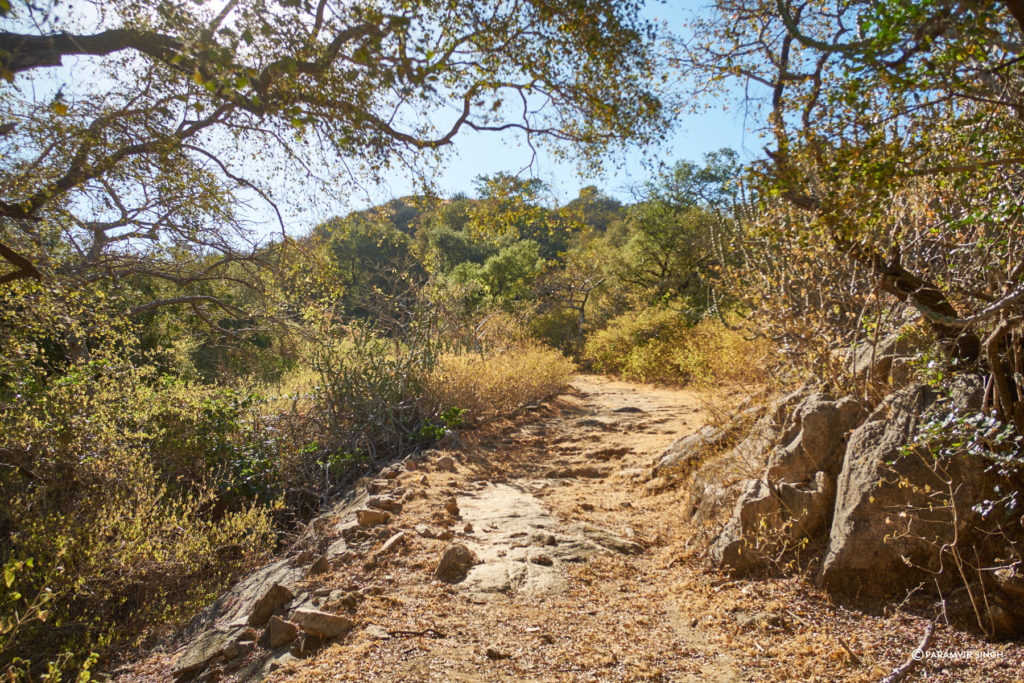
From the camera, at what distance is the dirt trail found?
7.63ft

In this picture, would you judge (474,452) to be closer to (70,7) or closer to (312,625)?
(312,625)

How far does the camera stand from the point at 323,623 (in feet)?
8.33

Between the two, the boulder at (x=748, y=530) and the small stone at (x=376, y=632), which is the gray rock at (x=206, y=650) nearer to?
the small stone at (x=376, y=632)

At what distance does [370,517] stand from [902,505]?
312cm

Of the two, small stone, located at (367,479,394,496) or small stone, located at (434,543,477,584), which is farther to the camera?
small stone, located at (367,479,394,496)

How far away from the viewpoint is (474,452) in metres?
6.29

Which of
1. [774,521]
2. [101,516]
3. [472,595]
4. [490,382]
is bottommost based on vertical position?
[472,595]

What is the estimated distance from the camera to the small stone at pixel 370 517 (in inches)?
150

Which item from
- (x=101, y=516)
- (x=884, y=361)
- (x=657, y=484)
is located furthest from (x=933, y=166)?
(x=101, y=516)

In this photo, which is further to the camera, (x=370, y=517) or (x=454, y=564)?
(x=370, y=517)

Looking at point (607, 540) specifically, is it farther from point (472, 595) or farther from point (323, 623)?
point (323, 623)

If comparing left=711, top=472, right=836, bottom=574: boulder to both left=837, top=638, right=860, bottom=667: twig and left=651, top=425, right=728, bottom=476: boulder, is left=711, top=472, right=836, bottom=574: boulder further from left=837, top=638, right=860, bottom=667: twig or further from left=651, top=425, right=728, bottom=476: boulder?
left=651, top=425, right=728, bottom=476: boulder

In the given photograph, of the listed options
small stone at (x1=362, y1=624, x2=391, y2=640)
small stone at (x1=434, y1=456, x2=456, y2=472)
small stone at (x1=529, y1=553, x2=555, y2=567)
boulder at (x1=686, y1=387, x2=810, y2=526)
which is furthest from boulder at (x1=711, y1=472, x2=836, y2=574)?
small stone at (x1=434, y1=456, x2=456, y2=472)

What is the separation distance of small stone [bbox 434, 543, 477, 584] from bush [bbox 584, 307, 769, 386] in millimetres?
4429
